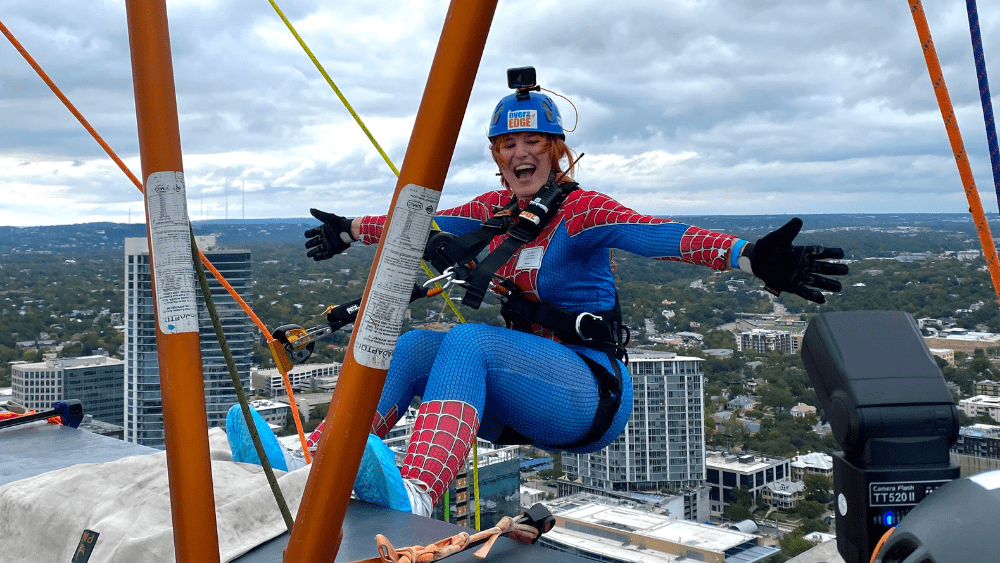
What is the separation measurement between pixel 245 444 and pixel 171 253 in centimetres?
140

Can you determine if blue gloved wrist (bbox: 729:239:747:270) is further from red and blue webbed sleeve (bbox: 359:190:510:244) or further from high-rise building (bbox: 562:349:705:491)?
high-rise building (bbox: 562:349:705:491)

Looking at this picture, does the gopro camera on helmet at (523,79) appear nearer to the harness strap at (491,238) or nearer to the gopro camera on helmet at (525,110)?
the gopro camera on helmet at (525,110)

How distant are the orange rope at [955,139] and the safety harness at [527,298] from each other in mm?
1234

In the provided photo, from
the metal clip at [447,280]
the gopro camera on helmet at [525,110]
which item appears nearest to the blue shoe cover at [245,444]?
the metal clip at [447,280]

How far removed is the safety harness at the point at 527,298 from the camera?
2.56 metres

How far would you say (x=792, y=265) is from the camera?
79.6 inches

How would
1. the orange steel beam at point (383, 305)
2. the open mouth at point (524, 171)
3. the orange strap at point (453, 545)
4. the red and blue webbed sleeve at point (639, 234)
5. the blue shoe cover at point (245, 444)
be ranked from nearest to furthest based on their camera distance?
the orange steel beam at point (383, 305) → the orange strap at point (453, 545) → the red and blue webbed sleeve at point (639, 234) → the blue shoe cover at point (245, 444) → the open mouth at point (524, 171)

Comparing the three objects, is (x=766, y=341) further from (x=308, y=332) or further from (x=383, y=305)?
(x=383, y=305)

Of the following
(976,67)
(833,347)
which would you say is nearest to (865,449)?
(833,347)

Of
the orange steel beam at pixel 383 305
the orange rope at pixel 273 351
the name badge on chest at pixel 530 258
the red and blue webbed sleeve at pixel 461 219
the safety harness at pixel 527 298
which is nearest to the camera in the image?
the orange steel beam at pixel 383 305

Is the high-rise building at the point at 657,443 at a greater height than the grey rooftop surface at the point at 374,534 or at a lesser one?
lesser

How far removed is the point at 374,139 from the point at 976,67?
1.98 m

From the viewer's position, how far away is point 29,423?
12.0 feet

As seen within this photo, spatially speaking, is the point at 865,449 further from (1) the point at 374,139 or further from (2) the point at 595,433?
(1) the point at 374,139
